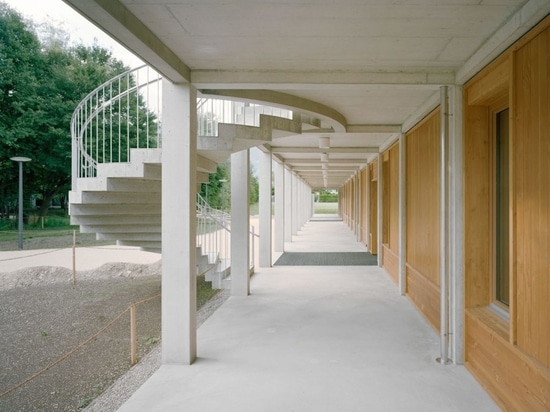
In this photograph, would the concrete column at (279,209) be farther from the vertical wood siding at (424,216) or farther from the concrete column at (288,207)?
the vertical wood siding at (424,216)

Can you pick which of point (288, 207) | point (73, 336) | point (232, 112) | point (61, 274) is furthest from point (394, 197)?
point (61, 274)

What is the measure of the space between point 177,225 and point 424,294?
3.63 metres

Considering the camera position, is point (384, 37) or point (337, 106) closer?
point (384, 37)

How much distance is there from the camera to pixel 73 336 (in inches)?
244

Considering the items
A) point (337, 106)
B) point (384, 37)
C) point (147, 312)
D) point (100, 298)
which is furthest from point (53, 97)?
point (384, 37)

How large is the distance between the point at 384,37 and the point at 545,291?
6.85ft

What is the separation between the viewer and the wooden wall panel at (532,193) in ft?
8.39

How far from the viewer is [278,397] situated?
3379mm

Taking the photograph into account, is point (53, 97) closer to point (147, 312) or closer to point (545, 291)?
point (147, 312)

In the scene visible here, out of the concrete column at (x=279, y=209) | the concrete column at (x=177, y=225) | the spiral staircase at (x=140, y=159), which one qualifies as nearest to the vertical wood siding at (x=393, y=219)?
the spiral staircase at (x=140, y=159)

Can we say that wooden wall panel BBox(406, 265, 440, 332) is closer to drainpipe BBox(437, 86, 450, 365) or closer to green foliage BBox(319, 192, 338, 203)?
drainpipe BBox(437, 86, 450, 365)

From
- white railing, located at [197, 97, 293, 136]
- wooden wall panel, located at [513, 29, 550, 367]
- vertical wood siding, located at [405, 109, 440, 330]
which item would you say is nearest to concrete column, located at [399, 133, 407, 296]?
vertical wood siding, located at [405, 109, 440, 330]

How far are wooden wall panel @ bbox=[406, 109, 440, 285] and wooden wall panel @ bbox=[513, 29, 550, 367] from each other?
2.08m

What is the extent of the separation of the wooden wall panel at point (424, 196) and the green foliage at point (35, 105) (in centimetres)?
2332
